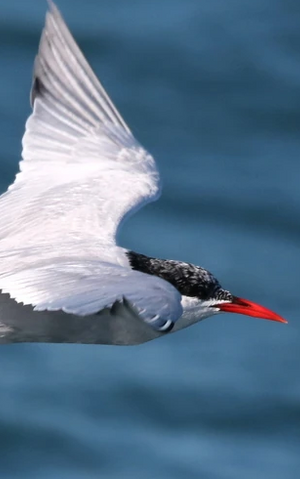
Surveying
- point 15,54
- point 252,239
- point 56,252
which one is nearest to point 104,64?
point 15,54

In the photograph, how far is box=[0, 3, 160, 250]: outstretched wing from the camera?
9.09m

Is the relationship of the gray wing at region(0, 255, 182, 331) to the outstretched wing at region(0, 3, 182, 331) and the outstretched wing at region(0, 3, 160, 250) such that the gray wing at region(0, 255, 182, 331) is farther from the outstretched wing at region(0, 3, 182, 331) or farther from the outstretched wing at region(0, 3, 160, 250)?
the outstretched wing at region(0, 3, 160, 250)

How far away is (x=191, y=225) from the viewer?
11.5 meters

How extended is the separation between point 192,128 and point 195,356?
6.77ft

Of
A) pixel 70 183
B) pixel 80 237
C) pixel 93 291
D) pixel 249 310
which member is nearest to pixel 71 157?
pixel 70 183

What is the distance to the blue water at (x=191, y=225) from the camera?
34.2ft

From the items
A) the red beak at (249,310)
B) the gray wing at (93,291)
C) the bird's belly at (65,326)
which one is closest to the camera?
the gray wing at (93,291)

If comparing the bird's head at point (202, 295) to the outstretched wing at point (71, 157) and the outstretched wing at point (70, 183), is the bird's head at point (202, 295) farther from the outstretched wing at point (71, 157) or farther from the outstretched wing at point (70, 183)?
the outstretched wing at point (71, 157)

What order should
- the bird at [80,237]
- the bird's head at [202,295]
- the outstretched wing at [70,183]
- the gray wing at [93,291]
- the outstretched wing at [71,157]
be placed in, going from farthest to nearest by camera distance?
1. the outstretched wing at [71,157]
2. the bird's head at [202,295]
3. the outstretched wing at [70,183]
4. the bird at [80,237]
5. the gray wing at [93,291]

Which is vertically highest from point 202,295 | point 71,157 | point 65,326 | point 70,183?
point 71,157

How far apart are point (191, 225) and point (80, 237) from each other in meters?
2.84

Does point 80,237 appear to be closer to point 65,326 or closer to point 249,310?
point 65,326

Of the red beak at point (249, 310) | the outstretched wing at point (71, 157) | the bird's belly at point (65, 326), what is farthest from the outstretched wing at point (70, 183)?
the red beak at point (249, 310)

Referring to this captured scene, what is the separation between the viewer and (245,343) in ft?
36.0
